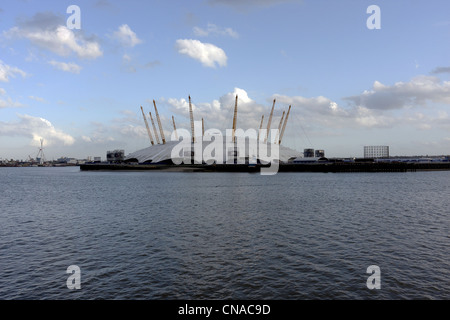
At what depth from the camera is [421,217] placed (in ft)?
113

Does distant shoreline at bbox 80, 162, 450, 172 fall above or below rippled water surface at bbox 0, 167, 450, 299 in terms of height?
above

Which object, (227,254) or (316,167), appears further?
(316,167)

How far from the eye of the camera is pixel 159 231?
1093 inches

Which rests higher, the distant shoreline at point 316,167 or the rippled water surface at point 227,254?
the distant shoreline at point 316,167

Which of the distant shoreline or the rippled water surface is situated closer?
the rippled water surface

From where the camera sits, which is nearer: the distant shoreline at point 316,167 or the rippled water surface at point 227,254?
the rippled water surface at point 227,254

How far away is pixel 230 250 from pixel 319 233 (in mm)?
8869

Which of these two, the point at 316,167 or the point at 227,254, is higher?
the point at 316,167

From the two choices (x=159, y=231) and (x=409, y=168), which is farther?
(x=409, y=168)
